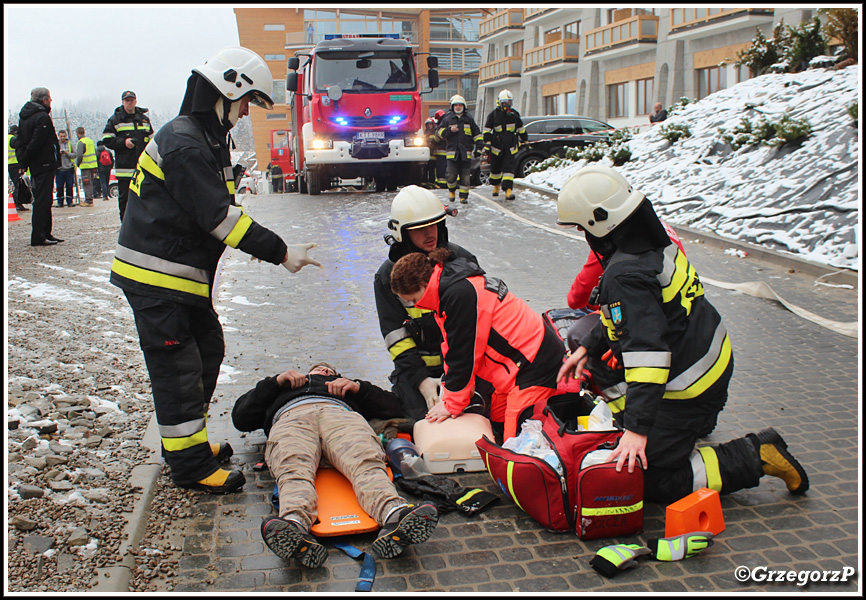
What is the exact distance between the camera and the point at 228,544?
125 inches

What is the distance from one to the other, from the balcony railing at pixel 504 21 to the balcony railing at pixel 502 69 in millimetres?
2196

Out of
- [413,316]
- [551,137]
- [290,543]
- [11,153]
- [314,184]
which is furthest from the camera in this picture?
[551,137]

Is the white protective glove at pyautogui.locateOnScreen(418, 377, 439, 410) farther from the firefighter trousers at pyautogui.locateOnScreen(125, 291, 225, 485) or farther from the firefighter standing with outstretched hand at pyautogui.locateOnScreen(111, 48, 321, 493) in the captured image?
the firefighter trousers at pyautogui.locateOnScreen(125, 291, 225, 485)

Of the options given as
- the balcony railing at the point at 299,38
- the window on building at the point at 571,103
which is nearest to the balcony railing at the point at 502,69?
the window on building at the point at 571,103

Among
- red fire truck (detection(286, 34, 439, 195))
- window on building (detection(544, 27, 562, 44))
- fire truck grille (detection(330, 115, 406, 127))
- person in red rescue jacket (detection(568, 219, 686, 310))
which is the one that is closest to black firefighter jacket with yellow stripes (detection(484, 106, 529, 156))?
red fire truck (detection(286, 34, 439, 195))

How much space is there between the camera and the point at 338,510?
10.8ft

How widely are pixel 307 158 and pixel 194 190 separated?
13.3 m

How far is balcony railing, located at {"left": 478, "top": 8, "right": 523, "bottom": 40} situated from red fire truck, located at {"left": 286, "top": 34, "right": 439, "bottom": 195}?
34.9 meters

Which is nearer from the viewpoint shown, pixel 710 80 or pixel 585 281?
pixel 585 281

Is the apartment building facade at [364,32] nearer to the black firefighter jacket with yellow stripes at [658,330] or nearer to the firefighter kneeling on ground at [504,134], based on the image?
the firefighter kneeling on ground at [504,134]

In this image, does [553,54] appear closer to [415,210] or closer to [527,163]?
[527,163]

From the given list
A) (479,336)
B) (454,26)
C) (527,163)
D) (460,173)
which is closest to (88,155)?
(460,173)

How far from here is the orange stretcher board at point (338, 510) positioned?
314cm

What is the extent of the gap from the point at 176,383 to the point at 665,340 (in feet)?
7.84
